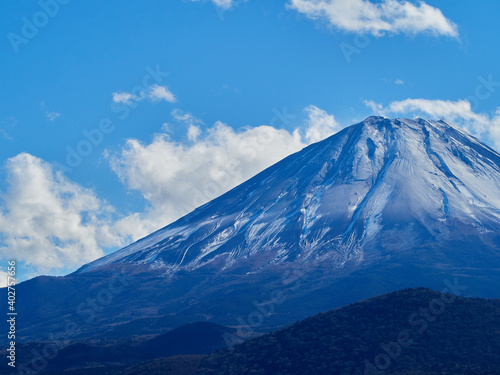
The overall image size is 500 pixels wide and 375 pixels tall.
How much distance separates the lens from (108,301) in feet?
538

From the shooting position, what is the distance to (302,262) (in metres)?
165

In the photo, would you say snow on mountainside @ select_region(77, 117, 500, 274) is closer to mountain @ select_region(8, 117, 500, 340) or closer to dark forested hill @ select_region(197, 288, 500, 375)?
mountain @ select_region(8, 117, 500, 340)

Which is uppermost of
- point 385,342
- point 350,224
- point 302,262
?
point 350,224

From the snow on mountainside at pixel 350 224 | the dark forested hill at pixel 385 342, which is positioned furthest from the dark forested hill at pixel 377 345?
the snow on mountainside at pixel 350 224

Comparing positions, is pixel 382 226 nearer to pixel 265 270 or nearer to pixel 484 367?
pixel 265 270

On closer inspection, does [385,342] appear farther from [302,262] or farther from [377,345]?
[302,262]

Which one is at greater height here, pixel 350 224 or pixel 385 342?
pixel 350 224

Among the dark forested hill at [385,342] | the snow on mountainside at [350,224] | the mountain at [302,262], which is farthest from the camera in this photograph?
the snow on mountainside at [350,224]

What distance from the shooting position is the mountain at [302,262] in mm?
140250

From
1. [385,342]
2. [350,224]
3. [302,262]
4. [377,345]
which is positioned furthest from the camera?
[350,224]

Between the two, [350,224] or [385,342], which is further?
[350,224]

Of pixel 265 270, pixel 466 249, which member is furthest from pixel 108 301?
pixel 466 249

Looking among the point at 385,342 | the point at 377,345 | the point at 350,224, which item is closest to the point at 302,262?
the point at 350,224

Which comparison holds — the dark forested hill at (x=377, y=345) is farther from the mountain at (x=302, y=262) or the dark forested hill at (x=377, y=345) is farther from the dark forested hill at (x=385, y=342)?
the mountain at (x=302, y=262)
